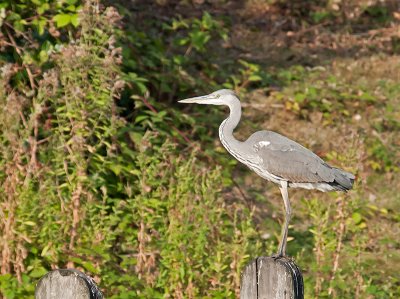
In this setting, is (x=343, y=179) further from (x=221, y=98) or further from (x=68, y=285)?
(x=68, y=285)

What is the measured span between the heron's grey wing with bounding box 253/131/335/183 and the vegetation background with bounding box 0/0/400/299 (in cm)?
62

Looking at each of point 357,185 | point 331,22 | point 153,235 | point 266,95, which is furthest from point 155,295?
point 331,22

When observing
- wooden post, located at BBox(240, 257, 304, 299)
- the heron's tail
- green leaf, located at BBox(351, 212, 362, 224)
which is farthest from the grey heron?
green leaf, located at BBox(351, 212, 362, 224)

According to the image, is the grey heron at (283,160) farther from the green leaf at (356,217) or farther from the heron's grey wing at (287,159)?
the green leaf at (356,217)

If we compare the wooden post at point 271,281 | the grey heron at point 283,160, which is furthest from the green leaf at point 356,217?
the wooden post at point 271,281

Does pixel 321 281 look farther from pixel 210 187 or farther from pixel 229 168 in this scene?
pixel 229 168

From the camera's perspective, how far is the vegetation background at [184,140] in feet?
21.1

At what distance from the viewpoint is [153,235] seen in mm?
6785

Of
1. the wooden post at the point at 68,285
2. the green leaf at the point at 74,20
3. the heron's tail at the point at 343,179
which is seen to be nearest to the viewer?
the wooden post at the point at 68,285

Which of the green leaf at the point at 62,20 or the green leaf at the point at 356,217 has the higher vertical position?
the green leaf at the point at 62,20

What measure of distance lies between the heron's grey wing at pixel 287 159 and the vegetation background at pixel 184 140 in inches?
24.4

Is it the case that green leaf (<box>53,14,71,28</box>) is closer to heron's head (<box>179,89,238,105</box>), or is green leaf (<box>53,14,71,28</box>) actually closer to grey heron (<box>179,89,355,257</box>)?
heron's head (<box>179,89,238,105</box>)

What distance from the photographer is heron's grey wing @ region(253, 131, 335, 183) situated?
19.0ft

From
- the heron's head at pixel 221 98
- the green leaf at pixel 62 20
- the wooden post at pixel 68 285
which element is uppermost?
the wooden post at pixel 68 285
